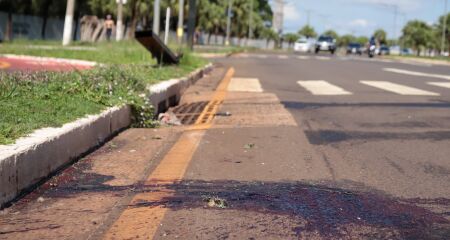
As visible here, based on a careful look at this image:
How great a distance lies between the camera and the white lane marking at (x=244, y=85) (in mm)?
13477

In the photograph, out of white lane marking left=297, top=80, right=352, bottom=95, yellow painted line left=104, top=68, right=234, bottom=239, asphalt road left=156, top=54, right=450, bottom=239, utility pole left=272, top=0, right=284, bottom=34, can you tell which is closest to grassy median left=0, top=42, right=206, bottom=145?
yellow painted line left=104, top=68, right=234, bottom=239

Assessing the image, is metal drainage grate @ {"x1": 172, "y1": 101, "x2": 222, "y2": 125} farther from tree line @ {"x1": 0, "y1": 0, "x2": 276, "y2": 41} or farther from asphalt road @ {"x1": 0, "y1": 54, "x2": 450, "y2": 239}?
tree line @ {"x1": 0, "y1": 0, "x2": 276, "y2": 41}

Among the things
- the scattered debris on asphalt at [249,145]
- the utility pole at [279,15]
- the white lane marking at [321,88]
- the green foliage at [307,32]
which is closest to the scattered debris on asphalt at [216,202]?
the scattered debris on asphalt at [249,145]

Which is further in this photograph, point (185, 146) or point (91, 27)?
point (91, 27)

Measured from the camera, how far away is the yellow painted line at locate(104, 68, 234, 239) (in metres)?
3.88

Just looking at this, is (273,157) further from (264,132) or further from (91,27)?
(91,27)

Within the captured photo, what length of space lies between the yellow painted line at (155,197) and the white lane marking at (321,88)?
577cm

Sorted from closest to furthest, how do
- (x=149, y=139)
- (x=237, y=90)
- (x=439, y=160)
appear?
(x=439, y=160) → (x=149, y=139) → (x=237, y=90)

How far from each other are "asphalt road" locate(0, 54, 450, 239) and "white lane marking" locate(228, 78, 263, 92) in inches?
166

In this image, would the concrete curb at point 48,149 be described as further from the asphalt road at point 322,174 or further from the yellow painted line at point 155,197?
the asphalt road at point 322,174

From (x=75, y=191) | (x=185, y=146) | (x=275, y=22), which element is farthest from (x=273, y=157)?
(x=275, y=22)

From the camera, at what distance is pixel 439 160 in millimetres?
6203

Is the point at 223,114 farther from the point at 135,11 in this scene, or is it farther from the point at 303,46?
the point at 303,46

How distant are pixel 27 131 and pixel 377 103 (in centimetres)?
723
